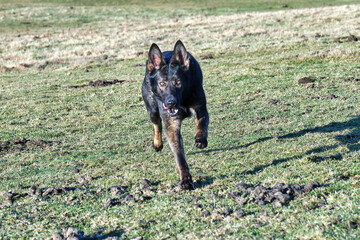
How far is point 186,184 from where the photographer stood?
7719 millimetres

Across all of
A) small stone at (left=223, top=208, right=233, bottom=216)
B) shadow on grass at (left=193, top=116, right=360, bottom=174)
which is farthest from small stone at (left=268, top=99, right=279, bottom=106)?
small stone at (left=223, top=208, right=233, bottom=216)

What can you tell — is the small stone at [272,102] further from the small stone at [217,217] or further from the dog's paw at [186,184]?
the small stone at [217,217]

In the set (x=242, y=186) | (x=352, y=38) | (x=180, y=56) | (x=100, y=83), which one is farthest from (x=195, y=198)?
(x=352, y=38)

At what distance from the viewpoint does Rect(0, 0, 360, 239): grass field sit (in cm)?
626

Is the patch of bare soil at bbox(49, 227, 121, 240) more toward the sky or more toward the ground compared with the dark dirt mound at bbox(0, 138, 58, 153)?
A: more toward the sky

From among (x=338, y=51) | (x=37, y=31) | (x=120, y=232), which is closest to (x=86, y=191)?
(x=120, y=232)

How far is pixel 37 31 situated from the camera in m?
58.2

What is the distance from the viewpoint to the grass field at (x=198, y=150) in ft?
20.5

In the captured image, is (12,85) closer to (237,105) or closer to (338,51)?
(237,105)

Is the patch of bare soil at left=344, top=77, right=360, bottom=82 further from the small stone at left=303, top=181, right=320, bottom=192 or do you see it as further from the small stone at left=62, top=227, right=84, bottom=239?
the small stone at left=62, top=227, right=84, bottom=239

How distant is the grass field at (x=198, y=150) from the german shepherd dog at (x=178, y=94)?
2.24 feet

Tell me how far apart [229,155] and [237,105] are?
663 centimetres

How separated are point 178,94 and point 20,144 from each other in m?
7.09

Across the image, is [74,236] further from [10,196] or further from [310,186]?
[310,186]
